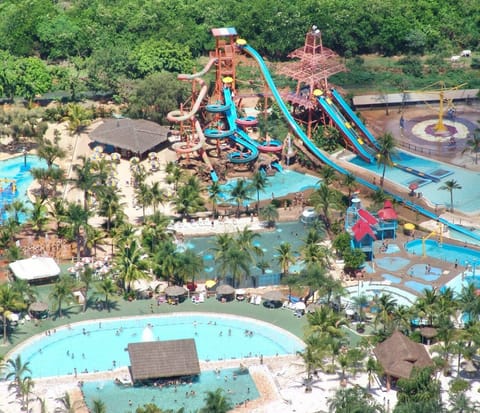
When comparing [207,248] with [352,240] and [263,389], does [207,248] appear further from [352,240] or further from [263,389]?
[263,389]

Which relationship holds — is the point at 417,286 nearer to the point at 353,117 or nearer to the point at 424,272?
the point at 424,272

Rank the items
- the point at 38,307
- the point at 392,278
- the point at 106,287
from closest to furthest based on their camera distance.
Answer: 1. the point at 38,307
2. the point at 106,287
3. the point at 392,278

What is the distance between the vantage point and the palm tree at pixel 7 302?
99750 mm

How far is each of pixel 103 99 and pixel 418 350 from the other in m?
66.9

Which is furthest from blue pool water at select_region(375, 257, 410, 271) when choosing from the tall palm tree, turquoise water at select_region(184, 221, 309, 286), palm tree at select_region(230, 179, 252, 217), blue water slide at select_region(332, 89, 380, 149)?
the tall palm tree

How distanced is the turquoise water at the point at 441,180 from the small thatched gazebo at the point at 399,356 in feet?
100

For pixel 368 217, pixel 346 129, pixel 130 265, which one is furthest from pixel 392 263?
pixel 346 129

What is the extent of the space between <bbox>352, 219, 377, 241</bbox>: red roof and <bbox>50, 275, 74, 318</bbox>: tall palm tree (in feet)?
83.3

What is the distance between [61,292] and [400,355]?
27.7 metres

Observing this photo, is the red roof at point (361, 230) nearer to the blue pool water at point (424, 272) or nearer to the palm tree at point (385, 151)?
the blue pool water at point (424, 272)

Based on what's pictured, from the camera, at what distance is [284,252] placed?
109m

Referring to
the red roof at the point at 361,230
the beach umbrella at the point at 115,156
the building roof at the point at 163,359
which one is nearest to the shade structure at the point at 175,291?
the building roof at the point at 163,359

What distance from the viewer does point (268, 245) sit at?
384 feet

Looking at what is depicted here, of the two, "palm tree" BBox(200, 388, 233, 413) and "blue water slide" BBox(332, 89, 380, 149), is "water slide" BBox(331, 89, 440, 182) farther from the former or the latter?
"palm tree" BBox(200, 388, 233, 413)
